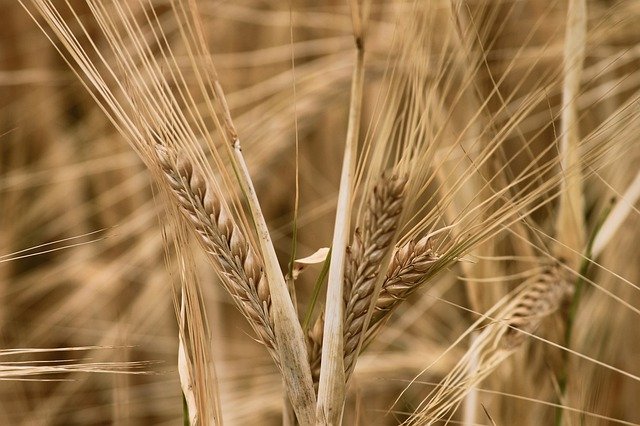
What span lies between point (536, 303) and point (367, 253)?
0.32 meters

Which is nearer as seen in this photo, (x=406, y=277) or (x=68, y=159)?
(x=406, y=277)

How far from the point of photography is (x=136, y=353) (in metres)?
1.44

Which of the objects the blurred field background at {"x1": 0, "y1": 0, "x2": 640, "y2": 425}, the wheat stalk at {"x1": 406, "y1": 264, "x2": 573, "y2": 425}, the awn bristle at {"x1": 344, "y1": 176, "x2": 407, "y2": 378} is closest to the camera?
the awn bristle at {"x1": 344, "y1": 176, "x2": 407, "y2": 378}

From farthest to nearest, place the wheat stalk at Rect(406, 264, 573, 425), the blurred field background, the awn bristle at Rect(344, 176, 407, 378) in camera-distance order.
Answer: the blurred field background, the wheat stalk at Rect(406, 264, 573, 425), the awn bristle at Rect(344, 176, 407, 378)

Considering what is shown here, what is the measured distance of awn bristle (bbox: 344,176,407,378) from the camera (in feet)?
1.64

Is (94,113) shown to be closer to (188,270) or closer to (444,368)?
(444,368)

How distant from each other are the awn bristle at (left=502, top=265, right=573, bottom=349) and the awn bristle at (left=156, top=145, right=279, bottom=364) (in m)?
0.28

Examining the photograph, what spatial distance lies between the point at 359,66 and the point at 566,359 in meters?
0.45

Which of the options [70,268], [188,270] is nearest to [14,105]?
[70,268]

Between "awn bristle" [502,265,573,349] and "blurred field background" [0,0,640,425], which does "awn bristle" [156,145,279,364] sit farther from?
"blurred field background" [0,0,640,425]


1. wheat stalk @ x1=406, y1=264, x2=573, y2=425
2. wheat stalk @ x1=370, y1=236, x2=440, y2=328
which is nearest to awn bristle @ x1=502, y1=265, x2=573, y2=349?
wheat stalk @ x1=406, y1=264, x2=573, y2=425

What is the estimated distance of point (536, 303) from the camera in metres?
0.78

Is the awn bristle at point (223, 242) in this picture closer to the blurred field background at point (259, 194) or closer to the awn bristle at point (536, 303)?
the awn bristle at point (536, 303)

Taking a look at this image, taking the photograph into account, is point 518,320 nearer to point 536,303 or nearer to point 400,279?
point 536,303
